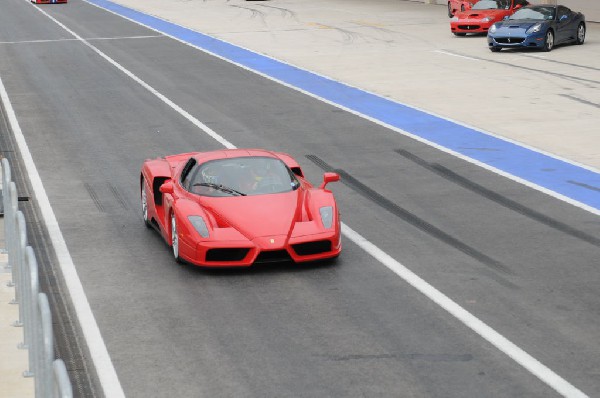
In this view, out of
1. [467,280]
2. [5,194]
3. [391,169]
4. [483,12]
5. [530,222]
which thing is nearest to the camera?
[467,280]

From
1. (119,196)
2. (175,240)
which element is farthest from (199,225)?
(119,196)

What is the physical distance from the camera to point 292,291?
11.7 meters

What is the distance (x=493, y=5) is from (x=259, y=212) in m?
30.5

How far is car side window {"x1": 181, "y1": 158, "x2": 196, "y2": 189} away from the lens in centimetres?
1353

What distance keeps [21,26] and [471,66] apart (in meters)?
22.5

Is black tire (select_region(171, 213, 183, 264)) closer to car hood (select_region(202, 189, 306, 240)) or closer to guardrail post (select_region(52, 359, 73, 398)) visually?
car hood (select_region(202, 189, 306, 240))

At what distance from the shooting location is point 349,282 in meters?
12.1

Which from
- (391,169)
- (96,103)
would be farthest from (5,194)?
(96,103)

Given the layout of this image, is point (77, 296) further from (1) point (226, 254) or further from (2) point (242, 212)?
(2) point (242, 212)

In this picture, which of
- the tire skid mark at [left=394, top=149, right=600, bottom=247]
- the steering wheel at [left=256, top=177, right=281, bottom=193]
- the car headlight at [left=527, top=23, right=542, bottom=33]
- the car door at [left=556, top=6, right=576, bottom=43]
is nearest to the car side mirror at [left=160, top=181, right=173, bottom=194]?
the steering wheel at [left=256, top=177, right=281, bottom=193]

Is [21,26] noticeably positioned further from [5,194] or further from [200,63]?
[5,194]

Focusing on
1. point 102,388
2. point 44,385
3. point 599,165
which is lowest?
point 599,165

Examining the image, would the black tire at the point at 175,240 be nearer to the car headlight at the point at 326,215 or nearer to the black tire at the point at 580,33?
the car headlight at the point at 326,215

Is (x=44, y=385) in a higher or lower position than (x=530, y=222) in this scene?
higher
